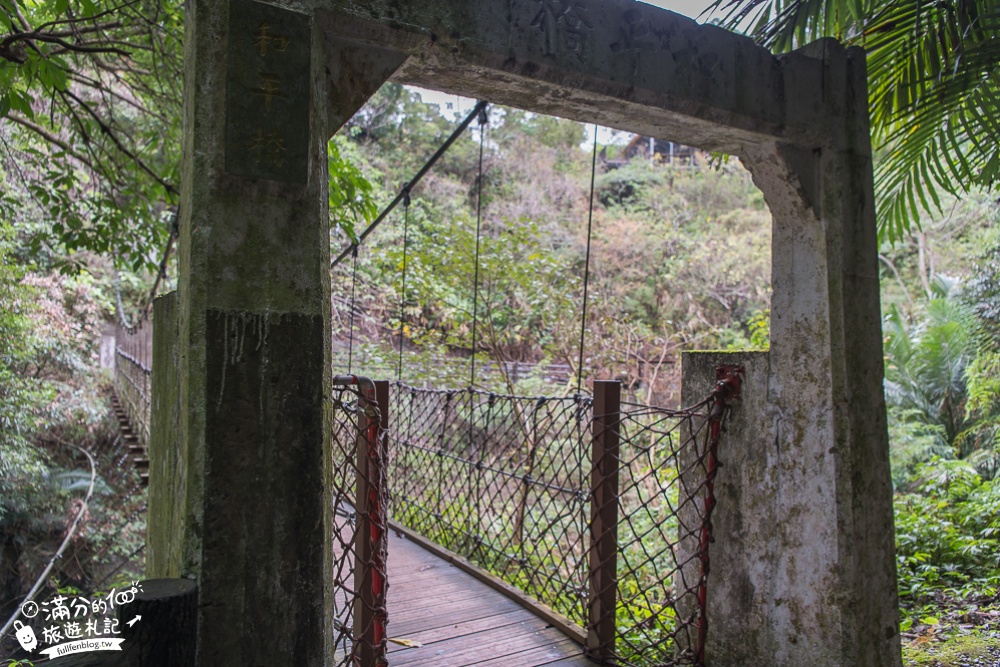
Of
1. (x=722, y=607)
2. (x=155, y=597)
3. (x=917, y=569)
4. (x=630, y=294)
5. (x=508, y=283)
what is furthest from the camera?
(x=630, y=294)

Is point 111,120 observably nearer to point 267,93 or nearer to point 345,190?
point 345,190

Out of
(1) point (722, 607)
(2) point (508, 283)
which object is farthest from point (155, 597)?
(2) point (508, 283)

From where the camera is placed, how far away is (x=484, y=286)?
4.45m

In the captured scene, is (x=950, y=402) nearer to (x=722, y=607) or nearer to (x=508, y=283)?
(x=508, y=283)

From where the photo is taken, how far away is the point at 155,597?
28.1 inches

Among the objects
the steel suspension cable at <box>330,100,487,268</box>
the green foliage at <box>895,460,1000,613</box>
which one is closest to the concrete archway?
the steel suspension cable at <box>330,100,487,268</box>

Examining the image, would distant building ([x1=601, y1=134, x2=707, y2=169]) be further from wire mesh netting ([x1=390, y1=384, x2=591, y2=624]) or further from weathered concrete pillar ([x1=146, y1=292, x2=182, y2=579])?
weathered concrete pillar ([x1=146, y1=292, x2=182, y2=579])

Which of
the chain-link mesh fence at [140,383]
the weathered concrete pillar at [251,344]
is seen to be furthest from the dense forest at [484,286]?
the weathered concrete pillar at [251,344]

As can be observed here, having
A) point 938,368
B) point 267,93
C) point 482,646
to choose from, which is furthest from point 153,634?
point 938,368

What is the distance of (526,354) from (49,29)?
5806mm

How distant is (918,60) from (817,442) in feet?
3.19

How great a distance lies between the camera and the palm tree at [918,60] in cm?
143

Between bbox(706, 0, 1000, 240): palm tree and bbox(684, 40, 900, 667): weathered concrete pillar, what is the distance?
275 mm

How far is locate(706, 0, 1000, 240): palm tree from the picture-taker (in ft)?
4.70
